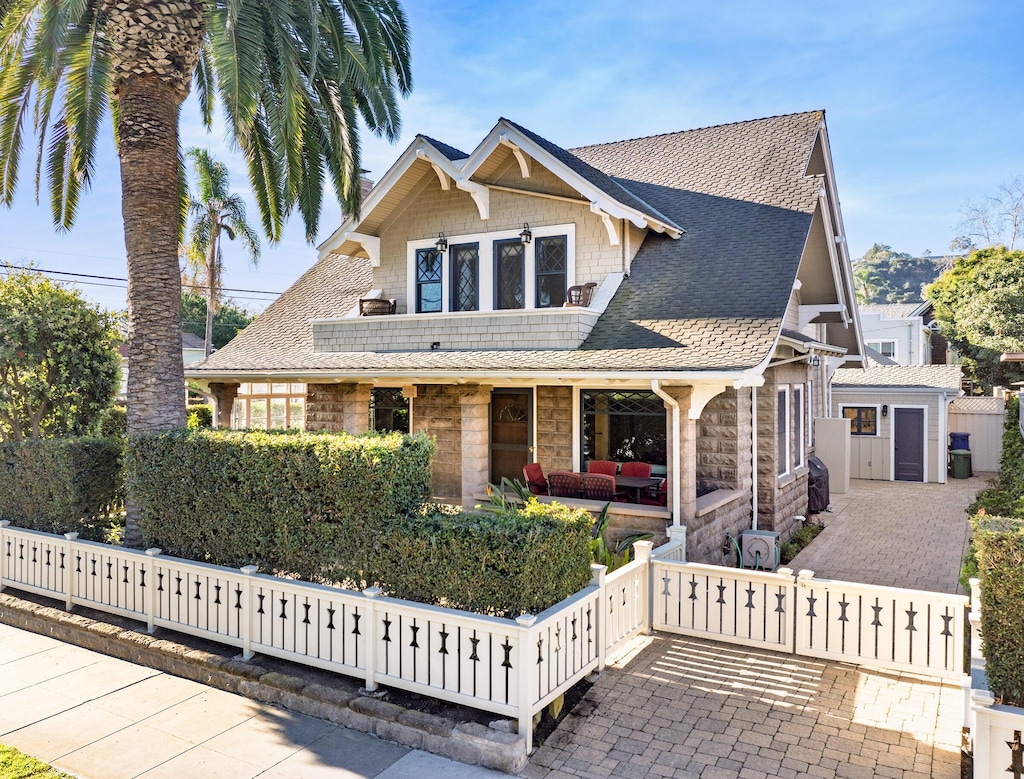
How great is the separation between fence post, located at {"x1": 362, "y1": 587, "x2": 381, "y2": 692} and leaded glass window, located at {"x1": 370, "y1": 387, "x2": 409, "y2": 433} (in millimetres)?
7902

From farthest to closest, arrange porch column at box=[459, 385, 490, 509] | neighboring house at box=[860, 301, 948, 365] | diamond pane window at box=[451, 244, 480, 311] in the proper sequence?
neighboring house at box=[860, 301, 948, 365]
diamond pane window at box=[451, 244, 480, 311]
porch column at box=[459, 385, 490, 509]

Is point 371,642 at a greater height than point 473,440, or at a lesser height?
lesser

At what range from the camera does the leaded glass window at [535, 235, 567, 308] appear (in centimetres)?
1255

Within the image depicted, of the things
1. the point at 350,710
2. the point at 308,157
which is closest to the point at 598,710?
the point at 350,710

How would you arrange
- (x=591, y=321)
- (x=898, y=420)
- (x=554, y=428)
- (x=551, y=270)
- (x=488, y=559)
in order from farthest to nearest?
(x=898, y=420) < (x=551, y=270) < (x=554, y=428) < (x=591, y=321) < (x=488, y=559)

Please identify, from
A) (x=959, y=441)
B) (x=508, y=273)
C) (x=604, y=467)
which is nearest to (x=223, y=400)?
(x=508, y=273)

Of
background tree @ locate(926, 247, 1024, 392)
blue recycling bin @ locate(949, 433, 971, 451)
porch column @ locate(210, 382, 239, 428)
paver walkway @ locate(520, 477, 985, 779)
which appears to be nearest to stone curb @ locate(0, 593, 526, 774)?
paver walkway @ locate(520, 477, 985, 779)

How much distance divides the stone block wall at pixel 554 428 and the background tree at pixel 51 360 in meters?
7.42

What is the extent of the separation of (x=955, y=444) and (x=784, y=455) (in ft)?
40.4

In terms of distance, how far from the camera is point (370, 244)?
13828mm

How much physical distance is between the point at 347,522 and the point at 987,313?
1291 inches

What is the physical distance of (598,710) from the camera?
20.2 ft

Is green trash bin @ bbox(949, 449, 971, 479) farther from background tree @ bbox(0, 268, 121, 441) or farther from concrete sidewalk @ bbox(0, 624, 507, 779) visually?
background tree @ bbox(0, 268, 121, 441)

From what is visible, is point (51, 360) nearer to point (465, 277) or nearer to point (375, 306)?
point (375, 306)
